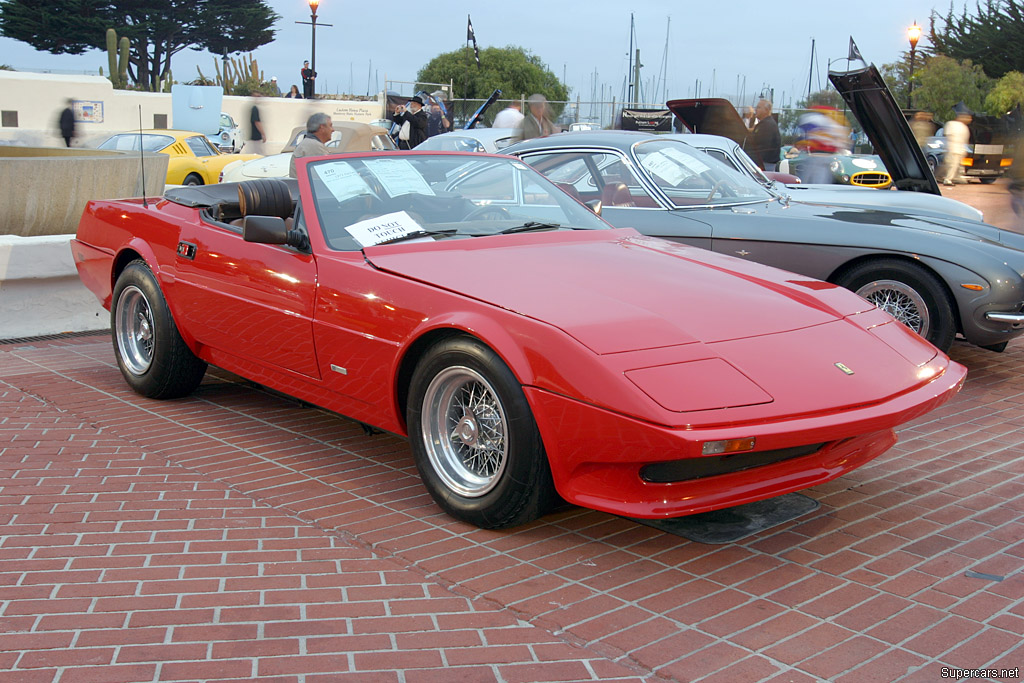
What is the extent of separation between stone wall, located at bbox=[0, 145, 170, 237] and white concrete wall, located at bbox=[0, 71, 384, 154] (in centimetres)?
2240

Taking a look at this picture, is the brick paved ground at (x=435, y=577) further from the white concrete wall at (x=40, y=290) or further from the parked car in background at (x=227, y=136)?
the parked car in background at (x=227, y=136)

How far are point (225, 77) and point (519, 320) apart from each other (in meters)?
48.2

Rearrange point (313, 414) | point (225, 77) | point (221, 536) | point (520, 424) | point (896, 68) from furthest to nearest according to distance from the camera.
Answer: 1. point (896, 68)
2. point (225, 77)
3. point (313, 414)
4. point (221, 536)
5. point (520, 424)

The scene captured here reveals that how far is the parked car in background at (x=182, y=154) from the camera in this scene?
17.5 metres

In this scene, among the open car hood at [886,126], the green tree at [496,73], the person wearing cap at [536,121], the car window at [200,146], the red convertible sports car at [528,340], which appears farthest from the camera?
the green tree at [496,73]

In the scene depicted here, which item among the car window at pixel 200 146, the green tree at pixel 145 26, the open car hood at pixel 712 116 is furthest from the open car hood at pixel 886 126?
the green tree at pixel 145 26

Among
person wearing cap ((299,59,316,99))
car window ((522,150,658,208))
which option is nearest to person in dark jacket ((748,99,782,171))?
car window ((522,150,658,208))

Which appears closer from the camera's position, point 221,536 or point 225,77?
point 221,536

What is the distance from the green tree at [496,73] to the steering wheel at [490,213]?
68.1 meters

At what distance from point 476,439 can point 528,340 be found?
50cm

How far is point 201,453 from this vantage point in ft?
14.6

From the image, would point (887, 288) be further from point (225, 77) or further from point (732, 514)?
point (225, 77)

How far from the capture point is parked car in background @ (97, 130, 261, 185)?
17.5m

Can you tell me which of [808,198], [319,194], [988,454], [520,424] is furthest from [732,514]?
[808,198]
